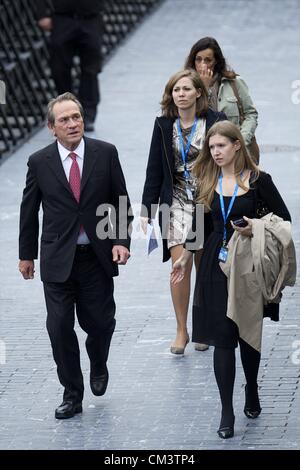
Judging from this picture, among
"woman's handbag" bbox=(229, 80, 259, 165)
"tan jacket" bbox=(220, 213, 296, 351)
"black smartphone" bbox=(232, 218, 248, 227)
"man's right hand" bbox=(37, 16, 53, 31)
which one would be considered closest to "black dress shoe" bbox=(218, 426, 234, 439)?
"tan jacket" bbox=(220, 213, 296, 351)

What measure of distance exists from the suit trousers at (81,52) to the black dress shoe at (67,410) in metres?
8.27

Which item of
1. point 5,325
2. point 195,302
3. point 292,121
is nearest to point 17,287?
point 5,325

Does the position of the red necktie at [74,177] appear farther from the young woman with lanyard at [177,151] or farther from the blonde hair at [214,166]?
the young woman with lanyard at [177,151]

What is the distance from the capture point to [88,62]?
1688cm

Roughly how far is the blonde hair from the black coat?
1.08m

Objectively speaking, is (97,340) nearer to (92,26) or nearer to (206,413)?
(206,413)

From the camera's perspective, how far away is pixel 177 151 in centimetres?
970

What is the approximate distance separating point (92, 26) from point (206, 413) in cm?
870

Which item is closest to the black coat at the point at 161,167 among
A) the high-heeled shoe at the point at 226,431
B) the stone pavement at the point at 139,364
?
the stone pavement at the point at 139,364

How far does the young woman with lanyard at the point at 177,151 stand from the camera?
378 inches

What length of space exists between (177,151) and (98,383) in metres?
1.63

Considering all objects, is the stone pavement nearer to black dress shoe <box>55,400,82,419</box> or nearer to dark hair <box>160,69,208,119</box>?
black dress shoe <box>55,400,82,419</box>

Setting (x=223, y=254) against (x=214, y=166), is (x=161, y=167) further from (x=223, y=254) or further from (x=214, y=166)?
(x=223, y=254)

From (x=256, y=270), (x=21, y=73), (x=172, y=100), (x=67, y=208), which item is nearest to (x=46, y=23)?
(x=21, y=73)
